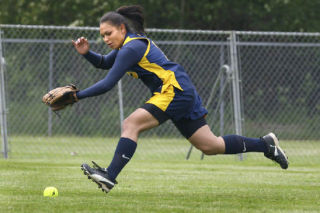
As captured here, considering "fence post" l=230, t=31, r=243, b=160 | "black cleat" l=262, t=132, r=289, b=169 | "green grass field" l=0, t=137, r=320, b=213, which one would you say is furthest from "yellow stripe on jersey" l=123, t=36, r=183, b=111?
"fence post" l=230, t=31, r=243, b=160

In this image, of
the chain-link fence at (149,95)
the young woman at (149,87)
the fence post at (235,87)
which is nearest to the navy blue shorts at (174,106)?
the young woman at (149,87)

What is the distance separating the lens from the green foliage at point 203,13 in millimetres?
19203

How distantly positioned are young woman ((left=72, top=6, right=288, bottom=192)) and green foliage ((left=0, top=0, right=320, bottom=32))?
41.3ft

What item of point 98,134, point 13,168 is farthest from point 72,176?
point 98,134

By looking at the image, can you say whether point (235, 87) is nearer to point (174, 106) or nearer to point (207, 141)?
point (207, 141)

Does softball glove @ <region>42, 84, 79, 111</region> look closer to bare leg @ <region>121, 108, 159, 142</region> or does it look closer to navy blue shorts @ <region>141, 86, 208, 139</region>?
bare leg @ <region>121, 108, 159, 142</region>

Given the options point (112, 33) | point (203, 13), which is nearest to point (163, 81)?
point (112, 33)

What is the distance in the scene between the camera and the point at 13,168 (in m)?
8.65

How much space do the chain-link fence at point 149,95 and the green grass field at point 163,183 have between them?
58.0 inches

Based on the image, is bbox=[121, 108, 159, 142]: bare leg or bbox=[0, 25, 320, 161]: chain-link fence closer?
bbox=[121, 108, 159, 142]: bare leg

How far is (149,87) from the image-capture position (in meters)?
6.39

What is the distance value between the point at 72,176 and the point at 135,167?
62.2 inches

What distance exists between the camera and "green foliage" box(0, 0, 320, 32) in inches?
756

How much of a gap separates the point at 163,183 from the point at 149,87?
1273 millimetres
